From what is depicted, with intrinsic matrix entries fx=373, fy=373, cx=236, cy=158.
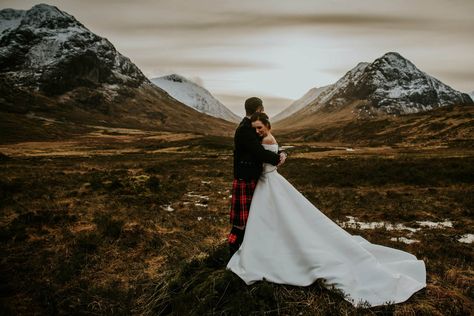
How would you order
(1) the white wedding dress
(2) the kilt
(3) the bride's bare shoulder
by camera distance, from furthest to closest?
(2) the kilt → (3) the bride's bare shoulder → (1) the white wedding dress

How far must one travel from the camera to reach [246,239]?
6.25m

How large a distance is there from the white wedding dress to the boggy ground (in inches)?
7.8

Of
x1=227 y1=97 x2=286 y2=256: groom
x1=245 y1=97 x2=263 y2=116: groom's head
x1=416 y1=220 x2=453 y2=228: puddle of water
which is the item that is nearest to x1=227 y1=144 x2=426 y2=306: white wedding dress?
x1=227 y1=97 x2=286 y2=256: groom

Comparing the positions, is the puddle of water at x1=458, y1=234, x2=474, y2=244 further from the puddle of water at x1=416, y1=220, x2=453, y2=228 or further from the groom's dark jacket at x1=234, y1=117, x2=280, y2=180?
the groom's dark jacket at x1=234, y1=117, x2=280, y2=180

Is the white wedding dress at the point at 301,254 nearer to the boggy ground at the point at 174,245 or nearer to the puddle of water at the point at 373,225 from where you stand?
the boggy ground at the point at 174,245

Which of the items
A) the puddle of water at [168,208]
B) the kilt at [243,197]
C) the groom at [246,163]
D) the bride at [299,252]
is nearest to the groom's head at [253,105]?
the groom at [246,163]

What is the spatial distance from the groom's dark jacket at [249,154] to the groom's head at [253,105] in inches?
5.7

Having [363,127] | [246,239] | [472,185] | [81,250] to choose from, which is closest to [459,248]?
[246,239]

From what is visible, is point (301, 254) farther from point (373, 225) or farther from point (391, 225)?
point (391, 225)

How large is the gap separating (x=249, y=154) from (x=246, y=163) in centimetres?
17

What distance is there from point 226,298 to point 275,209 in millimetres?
1638

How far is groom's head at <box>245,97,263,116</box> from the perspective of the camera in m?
6.40

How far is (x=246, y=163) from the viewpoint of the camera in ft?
21.2

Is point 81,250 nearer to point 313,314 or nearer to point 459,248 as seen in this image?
point 313,314
